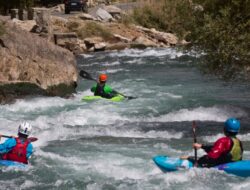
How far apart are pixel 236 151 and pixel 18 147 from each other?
3.60m

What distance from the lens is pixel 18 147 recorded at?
365 inches

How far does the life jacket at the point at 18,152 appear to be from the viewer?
30.4 ft

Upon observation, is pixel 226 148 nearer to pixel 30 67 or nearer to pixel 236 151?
pixel 236 151

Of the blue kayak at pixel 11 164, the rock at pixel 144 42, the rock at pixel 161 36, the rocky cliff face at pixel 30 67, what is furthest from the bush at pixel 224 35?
the rock at pixel 161 36

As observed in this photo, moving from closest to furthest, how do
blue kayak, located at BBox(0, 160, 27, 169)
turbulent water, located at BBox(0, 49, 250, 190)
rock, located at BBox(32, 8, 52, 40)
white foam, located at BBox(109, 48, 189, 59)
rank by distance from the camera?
1. turbulent water, located at BBox(0, 49, 250, 190)
2. blue kayak, located at BBox(0, 160, 27, 169)
3. rock, located at BBox(32, 8, 52, 40)
4. white foam, located at BBox(109, 48, 189, 59)

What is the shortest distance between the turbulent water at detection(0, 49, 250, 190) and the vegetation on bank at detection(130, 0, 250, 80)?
1059mm

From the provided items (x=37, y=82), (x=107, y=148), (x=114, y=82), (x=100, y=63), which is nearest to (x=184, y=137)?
(x=107, y=148)

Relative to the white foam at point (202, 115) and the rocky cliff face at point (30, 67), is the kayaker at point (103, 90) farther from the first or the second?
the white foam at point (202, 115)

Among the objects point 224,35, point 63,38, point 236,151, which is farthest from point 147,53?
point 236,151

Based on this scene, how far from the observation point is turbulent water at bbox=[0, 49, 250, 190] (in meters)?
8.87

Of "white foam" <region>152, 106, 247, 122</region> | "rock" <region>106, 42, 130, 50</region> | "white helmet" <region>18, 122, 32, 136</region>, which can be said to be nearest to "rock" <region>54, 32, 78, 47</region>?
"rock" <region>106, 42, 130, 50</region>

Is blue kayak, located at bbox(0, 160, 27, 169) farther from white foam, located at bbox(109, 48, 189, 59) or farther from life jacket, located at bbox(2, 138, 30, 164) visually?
white foam, located at bbox(109, 48, 189, 59)

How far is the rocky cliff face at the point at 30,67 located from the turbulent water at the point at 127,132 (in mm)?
449

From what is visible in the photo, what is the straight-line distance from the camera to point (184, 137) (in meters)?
11.7
